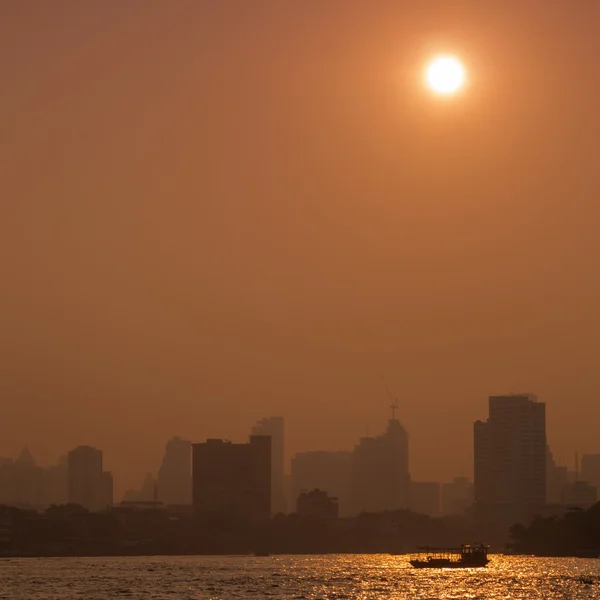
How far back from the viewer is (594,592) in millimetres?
166250

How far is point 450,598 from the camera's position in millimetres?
157000

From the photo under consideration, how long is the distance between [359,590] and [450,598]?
62.0ft

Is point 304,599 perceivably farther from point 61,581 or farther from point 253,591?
point 61,581

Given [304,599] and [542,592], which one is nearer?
[304,599]

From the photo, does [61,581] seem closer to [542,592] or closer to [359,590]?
[359,590]

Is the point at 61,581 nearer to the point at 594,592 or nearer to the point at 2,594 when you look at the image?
the point at 2,594

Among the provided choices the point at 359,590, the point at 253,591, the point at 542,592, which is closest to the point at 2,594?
the point at 253,591

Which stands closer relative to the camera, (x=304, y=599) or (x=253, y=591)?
(x=304, y=599)

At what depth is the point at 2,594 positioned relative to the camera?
163125mm

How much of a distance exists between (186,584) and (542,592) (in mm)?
48221

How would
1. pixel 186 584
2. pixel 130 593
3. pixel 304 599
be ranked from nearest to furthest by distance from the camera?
1. pixel 304 599
2. pixel 130 593
3. pixel 186 584

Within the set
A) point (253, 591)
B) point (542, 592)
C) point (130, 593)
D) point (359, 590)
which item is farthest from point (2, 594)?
point (542, 592)

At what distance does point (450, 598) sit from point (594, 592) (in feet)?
65.8

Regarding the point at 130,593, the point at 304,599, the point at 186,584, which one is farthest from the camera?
the point at 186,584
